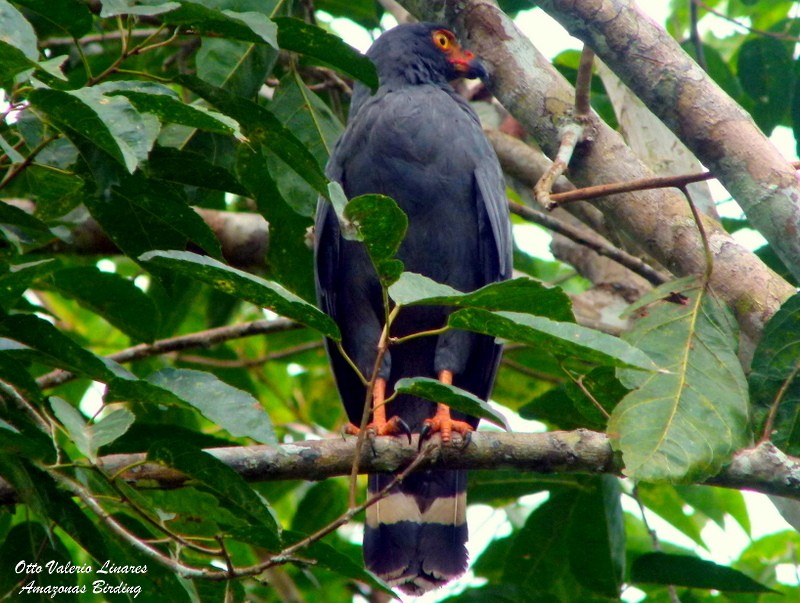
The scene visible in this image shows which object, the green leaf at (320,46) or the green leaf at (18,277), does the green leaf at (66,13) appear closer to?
the green leaf at (320,46)

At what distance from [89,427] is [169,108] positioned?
30.7 inches

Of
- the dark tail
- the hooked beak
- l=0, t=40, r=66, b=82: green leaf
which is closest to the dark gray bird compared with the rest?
the dark tail

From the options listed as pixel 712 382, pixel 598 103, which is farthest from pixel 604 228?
pixel 712 382

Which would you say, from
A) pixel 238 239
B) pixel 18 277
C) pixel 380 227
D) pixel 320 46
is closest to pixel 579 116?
pixel 320 46

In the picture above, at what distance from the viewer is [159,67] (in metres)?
5.46

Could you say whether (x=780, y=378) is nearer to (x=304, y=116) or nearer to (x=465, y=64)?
(x=304, y=116)

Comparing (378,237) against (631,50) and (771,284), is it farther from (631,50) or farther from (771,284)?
(771,284)

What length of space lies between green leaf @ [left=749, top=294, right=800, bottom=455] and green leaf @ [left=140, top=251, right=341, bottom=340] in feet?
4.59

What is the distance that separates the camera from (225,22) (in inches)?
109

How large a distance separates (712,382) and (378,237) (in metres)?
1.23

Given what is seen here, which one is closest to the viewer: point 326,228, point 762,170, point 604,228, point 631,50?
point 762,170

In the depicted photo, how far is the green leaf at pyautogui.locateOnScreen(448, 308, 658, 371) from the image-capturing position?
2160mm

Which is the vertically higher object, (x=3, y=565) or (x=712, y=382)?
(x=712, y=382)

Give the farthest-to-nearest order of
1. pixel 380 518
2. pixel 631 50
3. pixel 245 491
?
1. pixel 380 518
2. pixel 631 50
3. pixel 245 491
